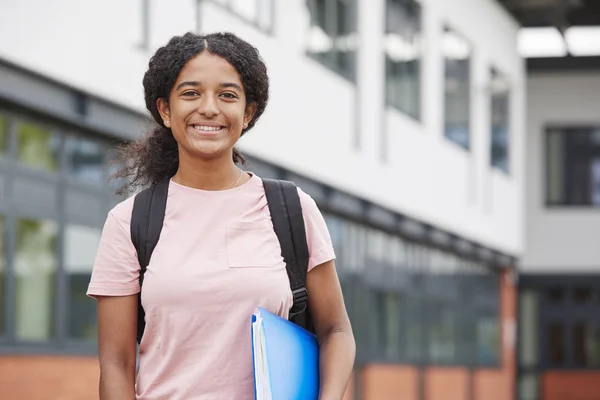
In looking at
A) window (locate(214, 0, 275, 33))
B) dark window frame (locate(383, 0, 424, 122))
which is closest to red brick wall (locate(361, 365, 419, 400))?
dark window frame (locate(383, 0, 424, 122))

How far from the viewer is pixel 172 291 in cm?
325

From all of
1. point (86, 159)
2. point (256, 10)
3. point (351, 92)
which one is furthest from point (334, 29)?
point (86, 159)

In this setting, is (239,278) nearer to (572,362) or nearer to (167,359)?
(167,359)

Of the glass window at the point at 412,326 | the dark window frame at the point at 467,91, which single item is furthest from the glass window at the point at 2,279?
the dark window frame at the point at 467,91

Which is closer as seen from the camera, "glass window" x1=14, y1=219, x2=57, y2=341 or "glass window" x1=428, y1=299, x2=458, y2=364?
"glass window" x1=14, y1=219, x2=57, y2=341

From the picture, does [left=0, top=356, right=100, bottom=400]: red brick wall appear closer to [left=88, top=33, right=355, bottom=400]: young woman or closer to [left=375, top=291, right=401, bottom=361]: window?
[left=88, top=33, right=355, bottom=400]: young woman

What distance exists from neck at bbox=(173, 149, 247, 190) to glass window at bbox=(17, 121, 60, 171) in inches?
242

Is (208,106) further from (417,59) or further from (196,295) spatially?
(417,59)

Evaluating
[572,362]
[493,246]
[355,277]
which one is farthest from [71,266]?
[572,362]

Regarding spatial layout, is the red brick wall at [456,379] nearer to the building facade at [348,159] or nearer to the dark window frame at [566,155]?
the building facade at [348,159]

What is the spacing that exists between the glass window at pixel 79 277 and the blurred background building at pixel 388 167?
0.02 metres

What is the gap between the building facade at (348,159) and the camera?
9.55 meters

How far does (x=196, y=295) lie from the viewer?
10.6ft

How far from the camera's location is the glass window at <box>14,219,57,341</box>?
934cm
